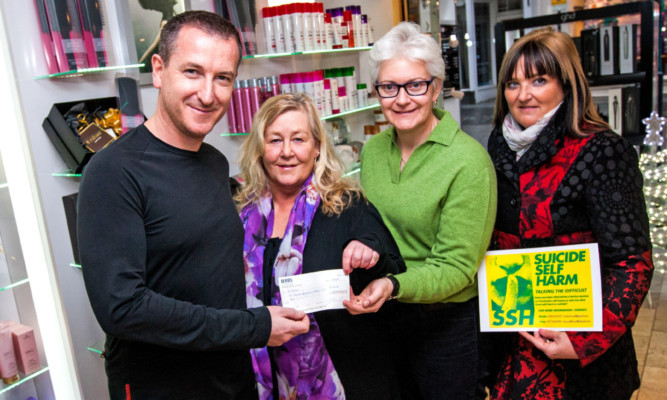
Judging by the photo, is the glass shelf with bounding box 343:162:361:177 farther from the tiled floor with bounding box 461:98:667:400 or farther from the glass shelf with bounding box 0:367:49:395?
the glass shelf with bounding box 0:367:49:395

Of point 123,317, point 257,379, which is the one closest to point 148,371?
point 123,317

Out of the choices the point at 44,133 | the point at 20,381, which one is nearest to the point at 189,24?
the point at 44,133

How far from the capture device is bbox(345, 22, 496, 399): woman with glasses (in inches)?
70.2

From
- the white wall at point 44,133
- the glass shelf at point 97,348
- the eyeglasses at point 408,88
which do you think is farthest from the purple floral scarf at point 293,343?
the glass shelf at point 97,348

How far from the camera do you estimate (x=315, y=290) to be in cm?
165

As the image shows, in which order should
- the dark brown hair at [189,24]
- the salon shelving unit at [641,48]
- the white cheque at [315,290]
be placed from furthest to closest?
the salon shelving unit at [641,48]
the white cheque at [315,290]
the dark brown hair at [189,24]

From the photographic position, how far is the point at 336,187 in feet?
6.41

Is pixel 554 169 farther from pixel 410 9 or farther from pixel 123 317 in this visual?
pixel 410 9

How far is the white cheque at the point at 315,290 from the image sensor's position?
162 cm

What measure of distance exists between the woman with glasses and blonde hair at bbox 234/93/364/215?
148mm

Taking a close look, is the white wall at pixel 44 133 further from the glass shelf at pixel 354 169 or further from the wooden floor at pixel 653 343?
the wooden floor at pixel 653 343

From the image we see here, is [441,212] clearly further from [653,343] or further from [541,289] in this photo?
[653,343]

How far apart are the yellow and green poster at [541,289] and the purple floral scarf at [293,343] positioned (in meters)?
0.58

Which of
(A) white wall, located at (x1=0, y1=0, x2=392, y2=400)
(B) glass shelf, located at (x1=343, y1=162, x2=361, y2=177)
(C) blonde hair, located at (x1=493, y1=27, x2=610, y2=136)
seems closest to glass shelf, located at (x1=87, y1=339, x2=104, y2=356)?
(A) white wall, located at (x1=0, y1=0, x2=392, y2=400)
